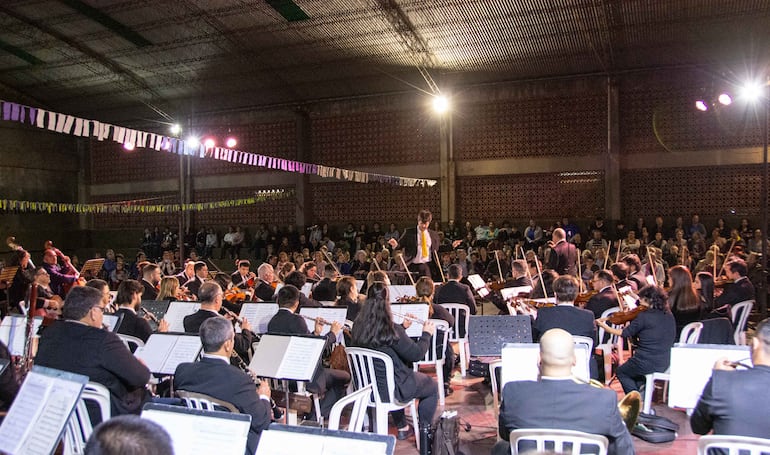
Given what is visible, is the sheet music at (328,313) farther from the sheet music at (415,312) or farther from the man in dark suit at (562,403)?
the man in dark suit at (562,403)

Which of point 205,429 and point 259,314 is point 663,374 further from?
point 205,429

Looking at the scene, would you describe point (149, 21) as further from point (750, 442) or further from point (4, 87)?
point (750, 442)

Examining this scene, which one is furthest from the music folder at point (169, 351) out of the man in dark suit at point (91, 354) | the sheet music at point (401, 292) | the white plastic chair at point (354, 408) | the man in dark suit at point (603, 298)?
the man in dark suit at point (603, 298)

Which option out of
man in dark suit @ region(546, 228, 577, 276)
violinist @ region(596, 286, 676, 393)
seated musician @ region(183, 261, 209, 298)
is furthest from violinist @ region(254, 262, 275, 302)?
violinist @ region(596, 286, 676, 393)

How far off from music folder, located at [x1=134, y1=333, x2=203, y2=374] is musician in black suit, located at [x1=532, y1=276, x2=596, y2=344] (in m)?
2.85

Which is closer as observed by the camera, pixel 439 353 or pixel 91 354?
pixel 91 354

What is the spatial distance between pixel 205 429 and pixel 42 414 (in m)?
0.84

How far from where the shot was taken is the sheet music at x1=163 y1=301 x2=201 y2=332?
6.42 m

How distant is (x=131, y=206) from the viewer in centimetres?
2184

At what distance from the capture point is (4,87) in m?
20.0

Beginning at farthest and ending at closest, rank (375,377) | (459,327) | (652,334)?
1. (459,327)
2. (652,334)
3. (375,377)

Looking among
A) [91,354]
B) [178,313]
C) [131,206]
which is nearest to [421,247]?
[178,313]

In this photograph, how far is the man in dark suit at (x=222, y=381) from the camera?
11.1 ft

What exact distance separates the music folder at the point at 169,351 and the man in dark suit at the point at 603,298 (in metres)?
4.08
